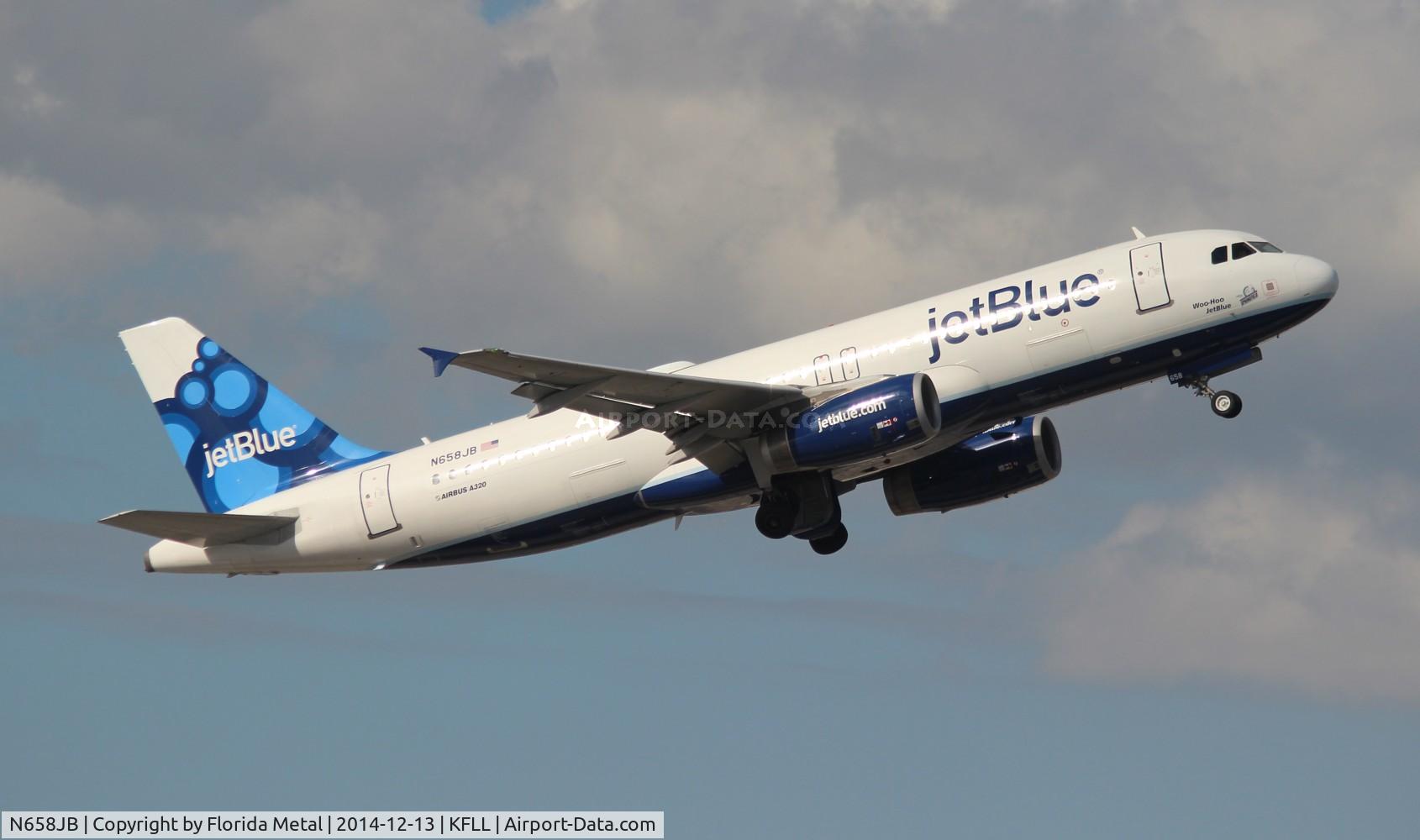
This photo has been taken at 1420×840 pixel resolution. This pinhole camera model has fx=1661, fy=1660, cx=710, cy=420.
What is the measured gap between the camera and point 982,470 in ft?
137

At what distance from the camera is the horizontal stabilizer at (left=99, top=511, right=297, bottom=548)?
38.7 meters

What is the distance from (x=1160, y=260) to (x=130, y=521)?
77.9 feet

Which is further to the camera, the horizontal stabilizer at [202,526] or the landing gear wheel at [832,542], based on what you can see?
the landing gear wheel at [832,542]

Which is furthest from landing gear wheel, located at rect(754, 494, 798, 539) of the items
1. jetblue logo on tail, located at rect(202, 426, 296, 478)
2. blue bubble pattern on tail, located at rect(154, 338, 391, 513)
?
jetblue logo on tail, located at rect(202, 426, 296, 478)

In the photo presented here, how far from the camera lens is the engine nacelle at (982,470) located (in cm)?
4147

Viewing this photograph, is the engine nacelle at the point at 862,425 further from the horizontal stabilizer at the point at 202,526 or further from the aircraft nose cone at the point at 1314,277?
the horizontal stabilizer at the point at 202,526

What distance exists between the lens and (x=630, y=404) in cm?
3672

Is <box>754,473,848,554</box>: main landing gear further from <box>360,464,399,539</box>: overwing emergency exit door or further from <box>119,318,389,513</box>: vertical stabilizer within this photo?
<box>119,318,389,513</box>: vertical stabilizer

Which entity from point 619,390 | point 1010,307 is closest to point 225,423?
point 619,390

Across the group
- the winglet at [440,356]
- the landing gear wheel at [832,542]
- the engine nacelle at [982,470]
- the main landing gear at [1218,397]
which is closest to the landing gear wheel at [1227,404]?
the main landing gear at [1218,397]

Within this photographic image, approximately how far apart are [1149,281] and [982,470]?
8202 mm

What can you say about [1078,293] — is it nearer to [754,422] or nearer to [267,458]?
[754,422]

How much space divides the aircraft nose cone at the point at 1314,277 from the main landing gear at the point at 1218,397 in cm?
285

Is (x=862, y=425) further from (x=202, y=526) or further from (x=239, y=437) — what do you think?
(x=239, y=437)
